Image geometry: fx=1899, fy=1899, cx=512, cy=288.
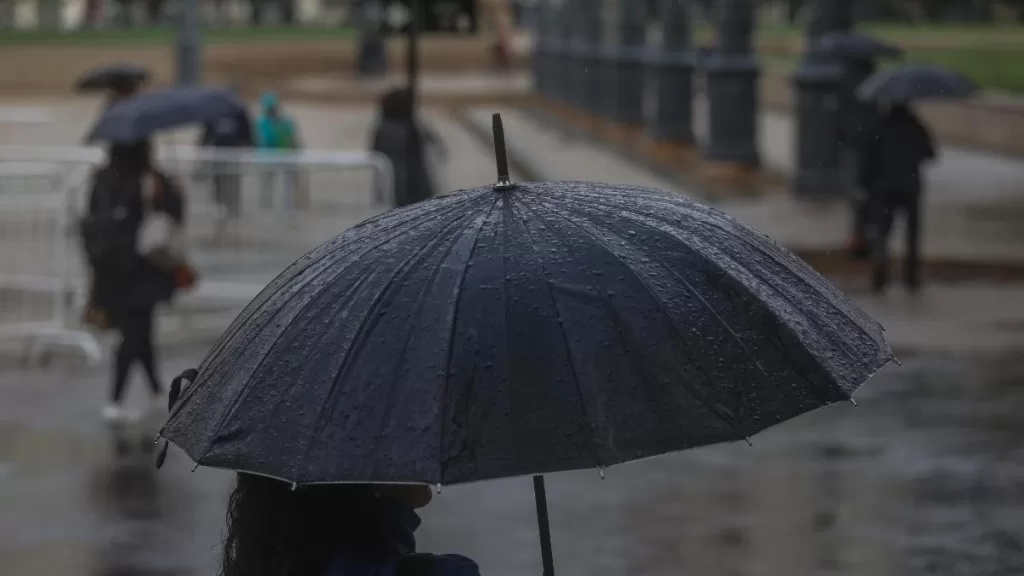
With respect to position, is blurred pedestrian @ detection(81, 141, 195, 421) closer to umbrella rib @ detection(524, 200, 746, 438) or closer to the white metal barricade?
the white metal barricade

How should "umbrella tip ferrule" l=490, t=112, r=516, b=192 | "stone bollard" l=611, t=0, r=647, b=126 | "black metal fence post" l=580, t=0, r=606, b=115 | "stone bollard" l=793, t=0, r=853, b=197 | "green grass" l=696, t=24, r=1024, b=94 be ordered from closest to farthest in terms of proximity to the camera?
"umbrella tip ferrule" l=490, t=112, r=516, b=192 → "stone bollard" l=793, t=0, r=853, b=197 → "green grass" l=696, t=24, r=1024, b=94 → "stone bollard" l=611, t=0, r=647, b=126 → "black metal fence post" l=580, t=0, r=606, b=115

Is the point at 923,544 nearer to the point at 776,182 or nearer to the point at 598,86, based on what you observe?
the point at 776,182

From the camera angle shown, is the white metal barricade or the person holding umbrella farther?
the person holding umbrella

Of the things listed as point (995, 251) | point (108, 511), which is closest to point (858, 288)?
point (995, 251)

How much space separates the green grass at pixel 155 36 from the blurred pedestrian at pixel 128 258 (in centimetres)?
4213

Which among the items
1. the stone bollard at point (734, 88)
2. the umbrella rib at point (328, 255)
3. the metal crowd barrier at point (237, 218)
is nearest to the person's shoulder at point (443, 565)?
the umbrella rib at point (328, 255)

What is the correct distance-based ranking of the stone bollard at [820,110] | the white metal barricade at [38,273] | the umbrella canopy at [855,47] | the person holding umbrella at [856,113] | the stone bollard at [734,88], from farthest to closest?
the stone bollard at [734,88], the stone bollard at [820,110], the umbrella canopy at [855,47], the person holding umbrella at [856,113], the white metal barricade at [38,273]

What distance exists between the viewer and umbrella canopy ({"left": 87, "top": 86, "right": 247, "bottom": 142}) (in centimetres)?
1038

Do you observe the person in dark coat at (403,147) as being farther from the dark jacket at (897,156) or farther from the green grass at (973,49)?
the green grass at (973,49)

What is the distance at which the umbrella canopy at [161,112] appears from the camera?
10383 mm

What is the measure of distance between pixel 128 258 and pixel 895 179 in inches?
270

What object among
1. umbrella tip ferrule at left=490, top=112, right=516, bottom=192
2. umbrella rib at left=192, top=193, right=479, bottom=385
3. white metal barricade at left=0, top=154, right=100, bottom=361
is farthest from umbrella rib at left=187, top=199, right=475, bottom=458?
white metal barricade at left=0, top=154, right=100, bottom=361

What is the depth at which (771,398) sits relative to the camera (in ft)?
10.4

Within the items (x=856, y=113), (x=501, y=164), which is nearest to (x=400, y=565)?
(x=501, y=164)
